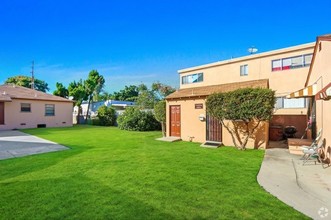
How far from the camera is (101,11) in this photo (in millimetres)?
16062

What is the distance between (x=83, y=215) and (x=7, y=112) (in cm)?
2529

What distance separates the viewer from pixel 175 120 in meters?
15.5

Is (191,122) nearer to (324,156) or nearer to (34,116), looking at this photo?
(324,156)

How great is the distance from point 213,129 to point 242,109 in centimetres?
307

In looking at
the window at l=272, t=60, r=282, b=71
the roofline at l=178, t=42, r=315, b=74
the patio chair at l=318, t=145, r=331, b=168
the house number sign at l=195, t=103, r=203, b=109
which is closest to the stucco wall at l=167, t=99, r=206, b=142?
the house number sign at l=195, t=103, r=203, b=109

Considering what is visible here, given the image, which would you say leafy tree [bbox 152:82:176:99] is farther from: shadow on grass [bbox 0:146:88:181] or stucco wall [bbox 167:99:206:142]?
shadow on grass [bbox 0:146:88:181]

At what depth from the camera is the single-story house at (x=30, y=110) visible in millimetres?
→ 22995

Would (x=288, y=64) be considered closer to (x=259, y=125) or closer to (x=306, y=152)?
(x=259, y=125)

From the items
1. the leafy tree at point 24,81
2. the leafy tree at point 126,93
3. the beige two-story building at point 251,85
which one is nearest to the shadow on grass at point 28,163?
the beige two-story building at point 251,85

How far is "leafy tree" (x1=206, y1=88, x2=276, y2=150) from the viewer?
32.9 feet

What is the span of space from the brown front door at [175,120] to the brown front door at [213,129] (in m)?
2.69

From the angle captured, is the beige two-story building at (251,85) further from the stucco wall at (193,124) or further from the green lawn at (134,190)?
the green lawn at (134,190)

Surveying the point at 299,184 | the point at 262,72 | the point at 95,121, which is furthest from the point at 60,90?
the point at 299,184

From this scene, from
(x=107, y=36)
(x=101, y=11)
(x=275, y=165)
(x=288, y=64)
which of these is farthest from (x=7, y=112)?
(x=288, y=64)
